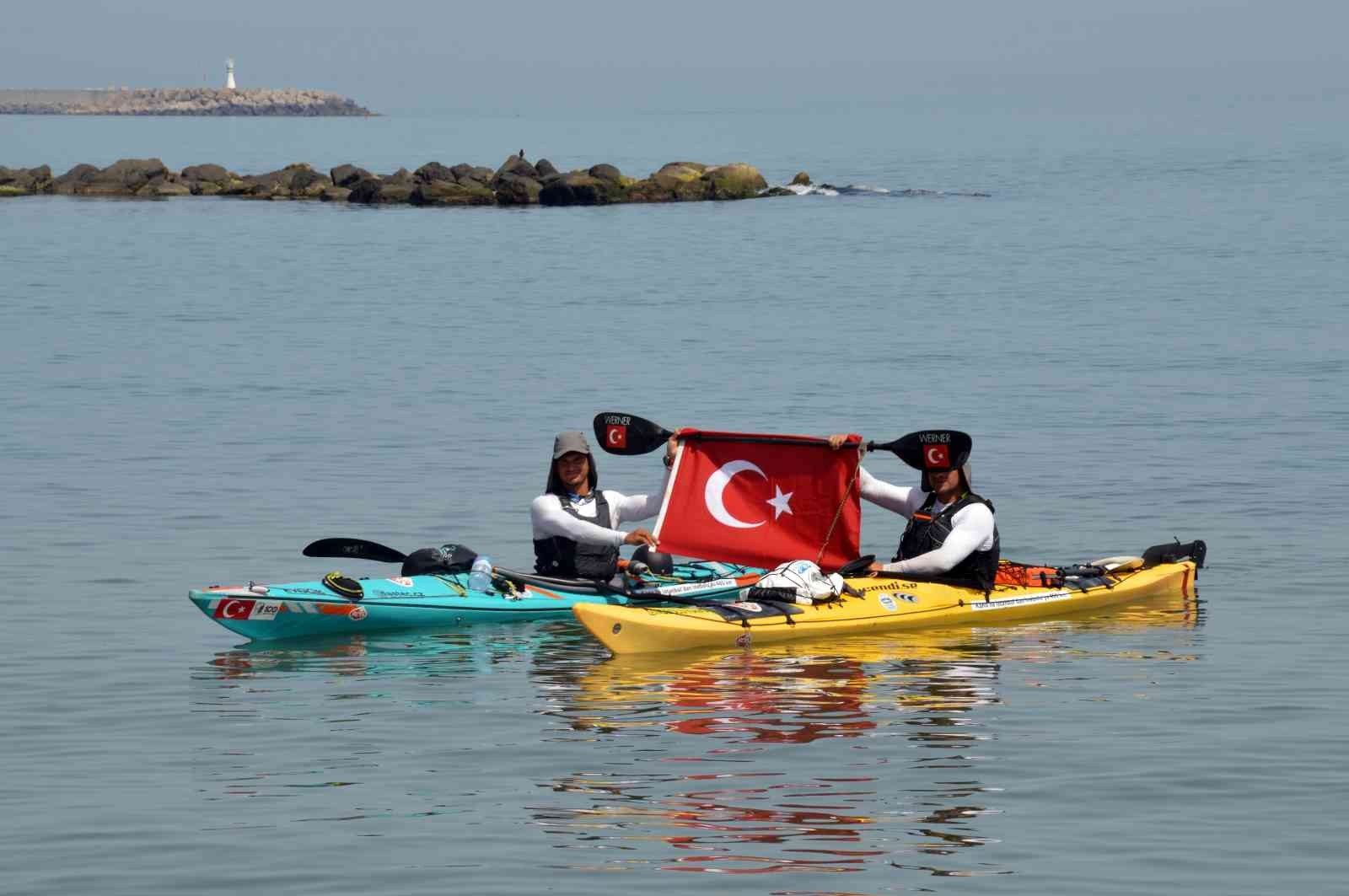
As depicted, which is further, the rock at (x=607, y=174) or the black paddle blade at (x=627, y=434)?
the rock at (x=607, y=174)

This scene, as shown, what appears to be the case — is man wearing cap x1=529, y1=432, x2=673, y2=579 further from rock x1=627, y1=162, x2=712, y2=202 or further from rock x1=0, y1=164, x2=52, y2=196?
rock x1=0, y1=164, x2=52, y2=196

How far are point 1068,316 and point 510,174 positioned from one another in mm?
43988

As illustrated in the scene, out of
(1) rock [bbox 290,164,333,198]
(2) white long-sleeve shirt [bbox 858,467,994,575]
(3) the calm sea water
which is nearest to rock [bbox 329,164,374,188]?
(1) rock [bbox 290,164,333,198]

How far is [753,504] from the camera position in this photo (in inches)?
650

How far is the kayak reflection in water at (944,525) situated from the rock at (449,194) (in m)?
69.5

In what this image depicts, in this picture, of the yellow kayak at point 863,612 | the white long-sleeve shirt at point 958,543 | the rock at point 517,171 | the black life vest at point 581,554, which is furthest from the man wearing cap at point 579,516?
the rock at point 517,171

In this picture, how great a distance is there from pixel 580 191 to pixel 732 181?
769cm

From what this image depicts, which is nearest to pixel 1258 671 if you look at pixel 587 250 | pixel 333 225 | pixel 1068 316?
pixel 1068 316

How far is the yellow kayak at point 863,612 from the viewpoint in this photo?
14609mm

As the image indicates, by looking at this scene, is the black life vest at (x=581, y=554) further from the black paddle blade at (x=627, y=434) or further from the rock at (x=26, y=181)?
the rock at (x=26, y=181)

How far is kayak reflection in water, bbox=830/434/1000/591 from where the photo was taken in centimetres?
1557

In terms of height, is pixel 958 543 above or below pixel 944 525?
below

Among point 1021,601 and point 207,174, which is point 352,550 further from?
point 207,174

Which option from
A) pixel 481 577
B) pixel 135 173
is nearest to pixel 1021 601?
pixel 481 577
